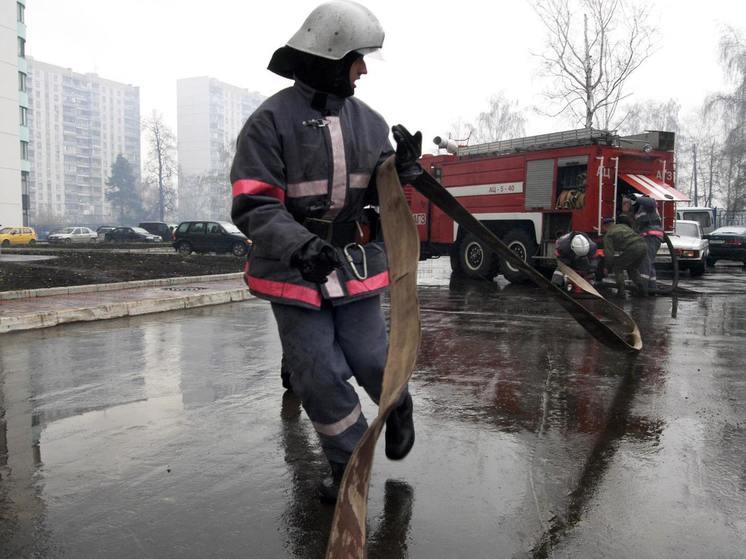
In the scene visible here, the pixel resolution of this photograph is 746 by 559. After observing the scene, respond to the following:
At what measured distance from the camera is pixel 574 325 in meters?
7.90

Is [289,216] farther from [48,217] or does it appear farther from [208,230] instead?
[48,217]

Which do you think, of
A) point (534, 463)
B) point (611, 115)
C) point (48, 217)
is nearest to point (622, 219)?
point (534, 463)

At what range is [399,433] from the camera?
3.14 metres

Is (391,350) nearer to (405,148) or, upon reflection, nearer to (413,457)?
(405,148)

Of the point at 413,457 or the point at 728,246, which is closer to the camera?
the point at 413,457

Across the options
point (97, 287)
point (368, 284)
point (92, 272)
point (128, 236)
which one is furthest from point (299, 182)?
point (128, 236)

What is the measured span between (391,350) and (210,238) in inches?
1005

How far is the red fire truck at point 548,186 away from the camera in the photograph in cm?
1346

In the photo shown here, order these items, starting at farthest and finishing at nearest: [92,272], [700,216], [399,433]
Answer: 1. [700,216]
2. [92,272]
3. [399,433]

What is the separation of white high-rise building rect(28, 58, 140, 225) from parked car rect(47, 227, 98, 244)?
59.1 m

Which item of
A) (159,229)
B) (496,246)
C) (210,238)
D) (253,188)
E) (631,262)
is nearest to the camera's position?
(253,188)

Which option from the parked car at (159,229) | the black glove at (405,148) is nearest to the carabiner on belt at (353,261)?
the black glove at (405,148)

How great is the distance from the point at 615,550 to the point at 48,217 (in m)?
94.3

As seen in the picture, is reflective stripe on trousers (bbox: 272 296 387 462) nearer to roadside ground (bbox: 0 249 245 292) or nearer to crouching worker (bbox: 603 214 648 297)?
roadside ground (bbox: 0 249 245 292)
